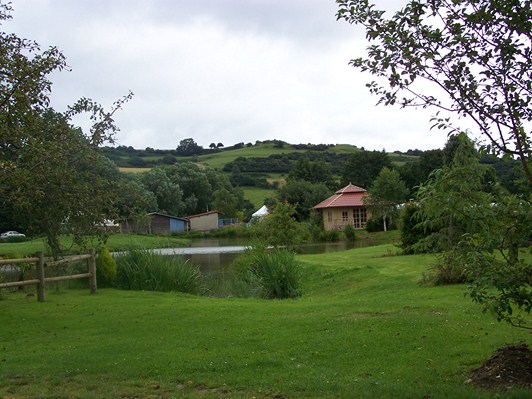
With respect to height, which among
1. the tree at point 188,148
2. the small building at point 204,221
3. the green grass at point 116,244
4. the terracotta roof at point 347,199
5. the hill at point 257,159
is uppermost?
the tree at point 188,148

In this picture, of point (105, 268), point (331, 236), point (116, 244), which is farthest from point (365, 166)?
point (105, 268)

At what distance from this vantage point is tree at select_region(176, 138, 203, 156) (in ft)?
511

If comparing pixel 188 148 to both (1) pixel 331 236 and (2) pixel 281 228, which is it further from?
(2) pixel 281 228

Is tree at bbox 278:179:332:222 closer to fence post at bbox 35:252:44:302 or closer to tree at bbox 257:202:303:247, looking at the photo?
tree at bbox 257:202:303:247

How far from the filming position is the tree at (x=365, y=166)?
265ft

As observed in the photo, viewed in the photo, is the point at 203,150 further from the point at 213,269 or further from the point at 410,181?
the point at 213,269

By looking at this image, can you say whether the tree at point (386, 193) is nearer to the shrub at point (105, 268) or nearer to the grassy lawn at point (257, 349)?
the shrub at point (105, 268)

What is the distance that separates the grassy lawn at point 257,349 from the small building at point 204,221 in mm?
64694

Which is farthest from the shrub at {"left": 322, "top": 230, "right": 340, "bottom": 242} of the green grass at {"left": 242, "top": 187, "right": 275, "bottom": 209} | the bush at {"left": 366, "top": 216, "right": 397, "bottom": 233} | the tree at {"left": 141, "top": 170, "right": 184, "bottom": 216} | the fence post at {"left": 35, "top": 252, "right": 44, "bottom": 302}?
the green grass at {"left": 242, "top": 187, "right": 275, "bottom": 209}

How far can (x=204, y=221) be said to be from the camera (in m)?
78.2

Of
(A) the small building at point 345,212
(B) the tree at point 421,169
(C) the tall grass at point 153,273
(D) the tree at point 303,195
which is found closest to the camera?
(C) the tall grass at point 153,273

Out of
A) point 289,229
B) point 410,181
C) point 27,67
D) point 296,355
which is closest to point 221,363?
point 296,355

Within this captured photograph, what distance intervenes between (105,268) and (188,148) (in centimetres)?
14304

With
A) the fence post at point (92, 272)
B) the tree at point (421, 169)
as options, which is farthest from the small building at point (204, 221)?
the fence post at point (92, 272)
